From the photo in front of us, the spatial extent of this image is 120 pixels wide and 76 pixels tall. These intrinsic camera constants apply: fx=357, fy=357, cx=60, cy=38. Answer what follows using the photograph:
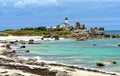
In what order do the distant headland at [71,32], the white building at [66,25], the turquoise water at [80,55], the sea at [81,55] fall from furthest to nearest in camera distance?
the white building at [66,25]
the distant headland at [71,32]
the turquoise water at [80,55]
the sea at [81,55]

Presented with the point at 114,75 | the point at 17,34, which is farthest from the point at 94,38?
the point at 114,75

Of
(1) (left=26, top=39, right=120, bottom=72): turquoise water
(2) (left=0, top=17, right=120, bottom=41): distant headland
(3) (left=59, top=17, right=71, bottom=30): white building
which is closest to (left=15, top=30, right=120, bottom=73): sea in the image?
(1) (left=26, top=39, right=120, bottom=72): turquoise water

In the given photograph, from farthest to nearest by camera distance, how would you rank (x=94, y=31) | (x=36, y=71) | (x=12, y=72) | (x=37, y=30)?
(x=37, y=30) < (x=94, y=31) < (x=36, y=71) < (x=12, y=72)

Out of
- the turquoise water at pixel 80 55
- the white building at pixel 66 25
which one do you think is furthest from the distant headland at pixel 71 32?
the turquoise water at pixel 80 55

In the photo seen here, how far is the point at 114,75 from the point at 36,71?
8.05m

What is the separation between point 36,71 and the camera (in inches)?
1465

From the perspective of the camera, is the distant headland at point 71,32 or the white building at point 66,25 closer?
the distant headland at point 71,32

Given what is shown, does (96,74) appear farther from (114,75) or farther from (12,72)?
(12,72)

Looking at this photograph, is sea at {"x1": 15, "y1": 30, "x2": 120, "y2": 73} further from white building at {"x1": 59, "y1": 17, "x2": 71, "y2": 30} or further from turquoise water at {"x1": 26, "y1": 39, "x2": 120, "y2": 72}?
white building at {"x1": 59, "y1": 17, "x2": 71, "y2": 30}

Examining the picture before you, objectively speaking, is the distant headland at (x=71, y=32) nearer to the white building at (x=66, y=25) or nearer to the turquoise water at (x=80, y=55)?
the white building at (x=66, y=25)

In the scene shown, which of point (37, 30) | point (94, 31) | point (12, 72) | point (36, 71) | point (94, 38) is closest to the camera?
point (12, 72)

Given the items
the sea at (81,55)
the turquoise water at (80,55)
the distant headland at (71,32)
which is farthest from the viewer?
the distant headland at (71,32)

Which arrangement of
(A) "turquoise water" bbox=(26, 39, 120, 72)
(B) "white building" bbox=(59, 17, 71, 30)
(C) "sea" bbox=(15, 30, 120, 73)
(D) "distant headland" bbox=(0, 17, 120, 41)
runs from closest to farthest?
(C) "sea" bbox=(15, 30, 120, 73)
(A) "turquoise water" bbox=(26, 39, 120, 72)
(D) "distant headland" bbox=(0, 17, 120, 41)
(B) "white building" bbox=(59, 17, 71, 30)

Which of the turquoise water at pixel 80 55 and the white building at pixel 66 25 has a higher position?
the white building at pixel 66 25
